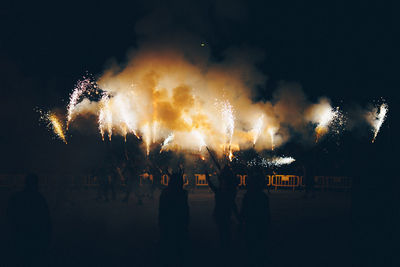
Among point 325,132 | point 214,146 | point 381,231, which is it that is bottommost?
point 381,231

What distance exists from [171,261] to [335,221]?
672cm

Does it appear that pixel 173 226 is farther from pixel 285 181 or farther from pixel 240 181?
pixel 285 181

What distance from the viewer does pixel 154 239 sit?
23.9 feet

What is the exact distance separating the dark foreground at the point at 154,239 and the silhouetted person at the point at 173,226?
29.2 inches

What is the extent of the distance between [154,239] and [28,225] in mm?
3235

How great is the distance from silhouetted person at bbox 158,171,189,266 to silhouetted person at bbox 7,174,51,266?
5.07 ft

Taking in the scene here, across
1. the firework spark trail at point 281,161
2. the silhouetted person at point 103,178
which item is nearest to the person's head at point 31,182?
the silhouetted person at point 103,178

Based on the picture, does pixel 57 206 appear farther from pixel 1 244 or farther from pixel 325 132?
pixel 325 132

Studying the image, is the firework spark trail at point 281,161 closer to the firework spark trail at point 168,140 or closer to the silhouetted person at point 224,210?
the firework spark trail at point 168,140

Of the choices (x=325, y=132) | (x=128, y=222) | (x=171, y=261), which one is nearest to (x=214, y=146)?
(x=128, y=222)

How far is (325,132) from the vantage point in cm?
2911

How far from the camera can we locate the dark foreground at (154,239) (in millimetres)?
5715

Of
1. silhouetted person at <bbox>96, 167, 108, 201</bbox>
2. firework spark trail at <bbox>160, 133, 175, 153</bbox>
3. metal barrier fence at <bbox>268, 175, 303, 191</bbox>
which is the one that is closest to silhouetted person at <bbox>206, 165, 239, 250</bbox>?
silhouetted person at <bbox>96, 167, 108, 201</bbox>

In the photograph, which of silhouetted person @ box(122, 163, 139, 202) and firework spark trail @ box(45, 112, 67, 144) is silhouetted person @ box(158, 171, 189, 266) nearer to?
silhouetted person @ box(122, 163, 139, 202)
